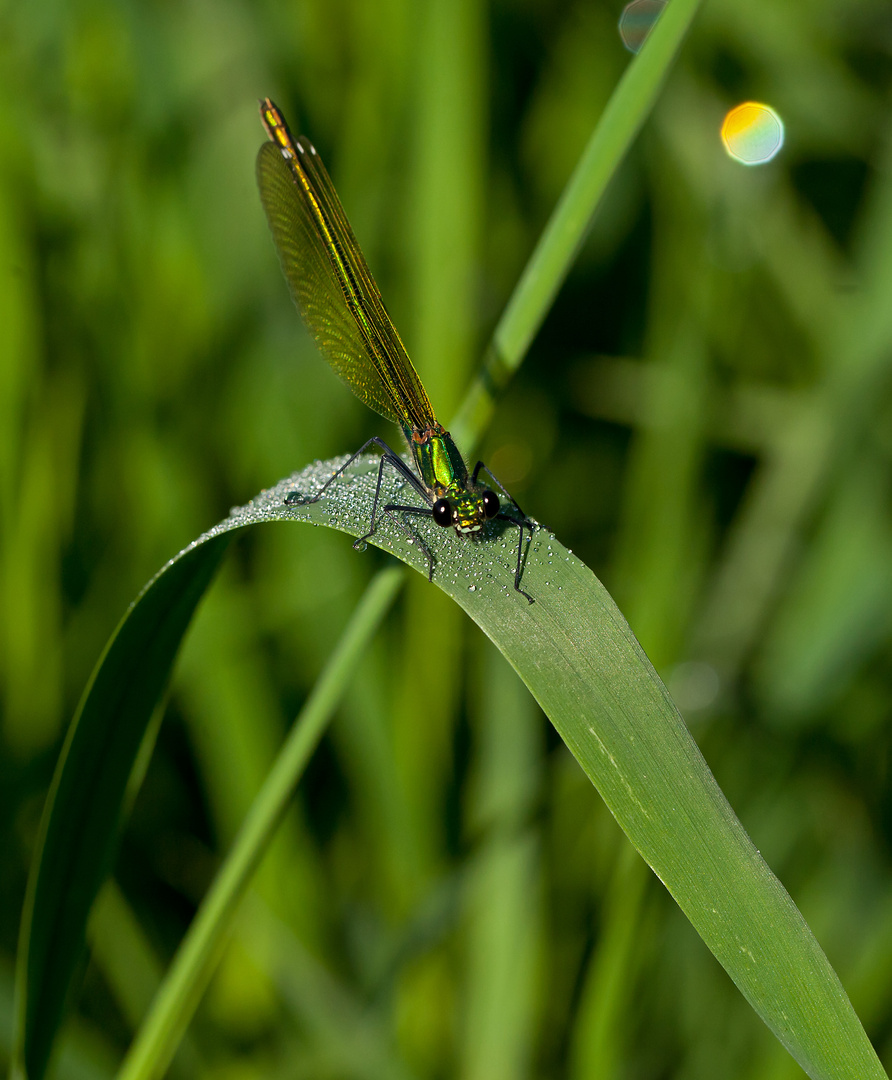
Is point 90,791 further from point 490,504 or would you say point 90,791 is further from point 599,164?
point 599,164

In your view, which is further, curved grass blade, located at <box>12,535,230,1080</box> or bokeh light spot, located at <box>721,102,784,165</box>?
bokeh light spot, located at <box>721,102,784,165</box>

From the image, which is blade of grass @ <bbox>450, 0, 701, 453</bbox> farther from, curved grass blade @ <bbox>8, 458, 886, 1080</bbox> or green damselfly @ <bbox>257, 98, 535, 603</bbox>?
green damselfly @ <bbox>257, 98, 535, 603</bbox>

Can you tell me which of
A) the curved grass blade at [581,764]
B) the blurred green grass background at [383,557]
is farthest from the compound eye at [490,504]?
the blurred green grass background at [383,557]

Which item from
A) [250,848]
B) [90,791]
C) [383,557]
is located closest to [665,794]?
[250,848]

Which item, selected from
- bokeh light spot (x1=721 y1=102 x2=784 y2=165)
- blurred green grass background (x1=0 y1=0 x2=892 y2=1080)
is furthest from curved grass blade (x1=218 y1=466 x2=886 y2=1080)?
bokeh light spot (x1=721 y1=102 x2=784 y2=165)

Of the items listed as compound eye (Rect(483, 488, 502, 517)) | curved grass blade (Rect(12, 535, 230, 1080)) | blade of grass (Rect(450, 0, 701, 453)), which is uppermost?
blade of grass (Rect(450, 0, 701, 453))

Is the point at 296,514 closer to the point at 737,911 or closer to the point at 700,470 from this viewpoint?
the point at 737,911
